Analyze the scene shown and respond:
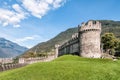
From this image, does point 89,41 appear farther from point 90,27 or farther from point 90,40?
point 90,27

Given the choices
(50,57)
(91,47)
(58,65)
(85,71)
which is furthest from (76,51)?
(85,71)

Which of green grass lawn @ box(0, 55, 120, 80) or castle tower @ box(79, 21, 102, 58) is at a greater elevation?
castle tower @ box(79, 21, 102, 58)

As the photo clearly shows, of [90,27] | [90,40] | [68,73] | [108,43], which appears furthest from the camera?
[108,43]

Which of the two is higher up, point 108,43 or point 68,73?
point 108,43

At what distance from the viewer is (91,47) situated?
76.8 meters

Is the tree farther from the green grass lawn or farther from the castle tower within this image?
the green grass lawn

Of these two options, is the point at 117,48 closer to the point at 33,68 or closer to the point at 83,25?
the point at 83,25

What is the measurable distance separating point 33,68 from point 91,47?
2810cm

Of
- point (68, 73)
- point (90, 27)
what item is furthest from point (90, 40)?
point (68, 73)

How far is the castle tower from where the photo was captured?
252 feet

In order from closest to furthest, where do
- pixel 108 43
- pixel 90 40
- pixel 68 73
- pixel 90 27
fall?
pixel 68 73 < pixel 90 40 < pixel 90 27 < pixel 108 43

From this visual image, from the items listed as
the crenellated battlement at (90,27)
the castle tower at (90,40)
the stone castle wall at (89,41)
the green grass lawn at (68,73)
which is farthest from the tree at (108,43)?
the green grass lawn at (68,73)

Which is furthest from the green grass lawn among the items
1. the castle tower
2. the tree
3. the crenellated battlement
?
the tree

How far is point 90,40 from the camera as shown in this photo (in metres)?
77.1
